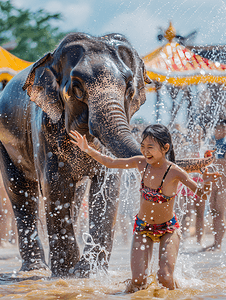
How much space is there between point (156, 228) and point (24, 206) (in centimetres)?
242

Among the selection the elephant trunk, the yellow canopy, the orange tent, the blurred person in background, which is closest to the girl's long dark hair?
the elephant trunk

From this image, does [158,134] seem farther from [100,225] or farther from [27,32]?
[27,32]

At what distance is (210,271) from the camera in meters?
3.87

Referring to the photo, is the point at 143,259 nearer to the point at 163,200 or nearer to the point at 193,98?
the point at 163,200

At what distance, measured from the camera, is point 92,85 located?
332cm

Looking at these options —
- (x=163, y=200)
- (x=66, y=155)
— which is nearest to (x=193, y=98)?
(x=66, y=155)

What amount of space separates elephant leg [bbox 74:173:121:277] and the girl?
0.82 meters

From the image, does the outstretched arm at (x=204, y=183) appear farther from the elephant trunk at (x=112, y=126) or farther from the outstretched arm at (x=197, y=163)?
the elephant trunk at (x=112, y=126)

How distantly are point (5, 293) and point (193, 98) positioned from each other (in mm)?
8067

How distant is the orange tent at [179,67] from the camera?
1043cm

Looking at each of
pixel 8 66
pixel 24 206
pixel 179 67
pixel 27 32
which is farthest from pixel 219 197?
pixel 27 32

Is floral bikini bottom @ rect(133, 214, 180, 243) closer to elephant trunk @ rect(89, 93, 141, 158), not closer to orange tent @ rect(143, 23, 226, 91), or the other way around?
elephant trunk @ rect(89, 93, 141, 158)

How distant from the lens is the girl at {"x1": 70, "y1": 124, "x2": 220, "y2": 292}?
266cm

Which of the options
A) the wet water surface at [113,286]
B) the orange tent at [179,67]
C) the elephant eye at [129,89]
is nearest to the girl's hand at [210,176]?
the wet water surface at [113,286]
